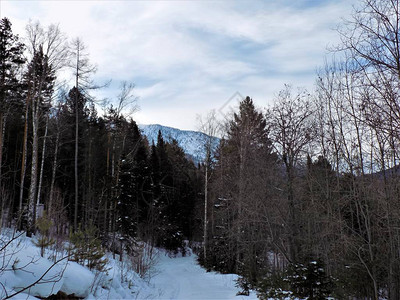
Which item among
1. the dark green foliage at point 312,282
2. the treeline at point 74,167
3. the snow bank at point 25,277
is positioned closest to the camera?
the snow bank at point 25,277

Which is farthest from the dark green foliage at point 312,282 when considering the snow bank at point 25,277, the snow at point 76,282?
the snow bank at point 25,277

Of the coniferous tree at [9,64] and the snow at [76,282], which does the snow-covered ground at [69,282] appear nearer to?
the snow at [76,282]

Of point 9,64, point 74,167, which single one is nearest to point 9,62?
point 9,64

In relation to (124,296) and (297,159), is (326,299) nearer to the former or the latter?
(297,159)

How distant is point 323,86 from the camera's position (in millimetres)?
11992

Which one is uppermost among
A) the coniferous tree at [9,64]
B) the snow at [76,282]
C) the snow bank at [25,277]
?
the coniferous tree at [9,64]

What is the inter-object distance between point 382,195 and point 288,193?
2.90 metres

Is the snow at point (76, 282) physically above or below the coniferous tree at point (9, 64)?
below

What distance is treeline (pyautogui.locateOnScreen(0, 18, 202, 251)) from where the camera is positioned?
608 inches

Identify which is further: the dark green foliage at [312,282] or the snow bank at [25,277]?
the dark green foliage at [312,282]

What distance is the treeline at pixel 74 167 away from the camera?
1544cm

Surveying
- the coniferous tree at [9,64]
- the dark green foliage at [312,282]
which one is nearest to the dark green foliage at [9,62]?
the coniferous tree at [9,64]

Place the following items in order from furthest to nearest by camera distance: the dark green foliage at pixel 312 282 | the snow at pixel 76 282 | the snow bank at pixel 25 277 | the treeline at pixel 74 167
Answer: the treeline at pixel 74 167, the dark green foliage at pixel 312 282, the snow at pixel 76 282, the snow bank at pixel 25 277

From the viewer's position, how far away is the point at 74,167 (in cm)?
2767
